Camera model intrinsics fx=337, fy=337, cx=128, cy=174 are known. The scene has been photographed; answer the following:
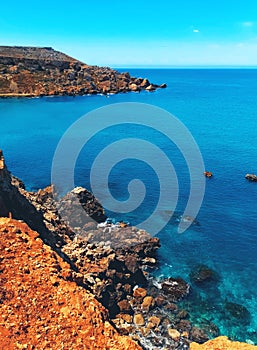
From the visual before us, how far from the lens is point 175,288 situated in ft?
140

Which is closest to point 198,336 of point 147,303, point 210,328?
point 210,328

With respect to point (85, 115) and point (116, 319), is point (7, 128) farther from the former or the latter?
point (116, 319)

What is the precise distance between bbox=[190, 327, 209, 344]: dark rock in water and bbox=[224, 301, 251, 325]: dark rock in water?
5.08m

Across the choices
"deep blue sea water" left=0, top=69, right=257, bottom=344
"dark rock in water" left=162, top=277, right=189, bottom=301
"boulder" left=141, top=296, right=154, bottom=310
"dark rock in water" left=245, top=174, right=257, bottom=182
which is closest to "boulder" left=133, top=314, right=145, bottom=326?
"boulder" left=141, top=296, right=154, bottom=310

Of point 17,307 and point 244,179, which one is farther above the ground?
point 17,307

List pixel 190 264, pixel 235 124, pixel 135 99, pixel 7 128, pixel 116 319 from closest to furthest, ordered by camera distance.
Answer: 1. pixel 116 319
2. pixel 190 264
3. pixel 7 128
4. pixel 235 124
5. pixel 135 99

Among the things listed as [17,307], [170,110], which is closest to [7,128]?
[170,110]

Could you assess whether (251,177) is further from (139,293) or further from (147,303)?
(147,303)

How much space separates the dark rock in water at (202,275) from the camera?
147ft

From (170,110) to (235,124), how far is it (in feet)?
126

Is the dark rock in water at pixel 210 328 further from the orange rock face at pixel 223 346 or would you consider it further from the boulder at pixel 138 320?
the orange rock face at pixel 223 346

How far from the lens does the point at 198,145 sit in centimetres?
10500

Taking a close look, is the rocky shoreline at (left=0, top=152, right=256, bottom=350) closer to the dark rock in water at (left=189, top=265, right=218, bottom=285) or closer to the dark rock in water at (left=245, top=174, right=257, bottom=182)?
the dark rock in water at (left=189, top=265, right=218, bottom=285)

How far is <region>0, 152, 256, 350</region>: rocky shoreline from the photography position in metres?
35.6
